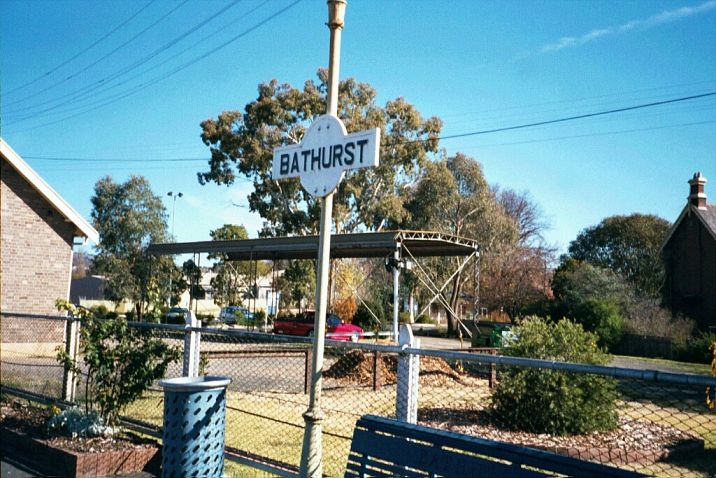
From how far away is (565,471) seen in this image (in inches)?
137

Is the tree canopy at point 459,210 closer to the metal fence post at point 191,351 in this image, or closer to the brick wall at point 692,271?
the brick wall at point 692,271

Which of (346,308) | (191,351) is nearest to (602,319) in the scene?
(346,308)

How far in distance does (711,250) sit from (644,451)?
3173cm

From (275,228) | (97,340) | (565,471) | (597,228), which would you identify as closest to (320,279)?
(565,471)

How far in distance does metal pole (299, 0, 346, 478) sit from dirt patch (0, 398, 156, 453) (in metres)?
2.75

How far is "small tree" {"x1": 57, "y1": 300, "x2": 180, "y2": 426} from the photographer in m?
7.05

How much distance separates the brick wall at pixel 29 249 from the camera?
22.0 m

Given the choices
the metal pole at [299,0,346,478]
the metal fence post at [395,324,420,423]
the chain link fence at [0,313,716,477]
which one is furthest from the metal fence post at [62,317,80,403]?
the metal fence post at [395,324,420,423]

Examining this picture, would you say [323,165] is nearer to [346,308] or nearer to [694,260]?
[346,308]

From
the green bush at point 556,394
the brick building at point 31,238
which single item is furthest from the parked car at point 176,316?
the green bush at point 556,394

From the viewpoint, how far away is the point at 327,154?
16.2 ft

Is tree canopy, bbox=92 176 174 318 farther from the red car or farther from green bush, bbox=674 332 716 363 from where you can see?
green bush, bbox=674 332 716 363

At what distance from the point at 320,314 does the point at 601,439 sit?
19.8ft

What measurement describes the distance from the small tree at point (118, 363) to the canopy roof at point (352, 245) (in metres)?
15.8
